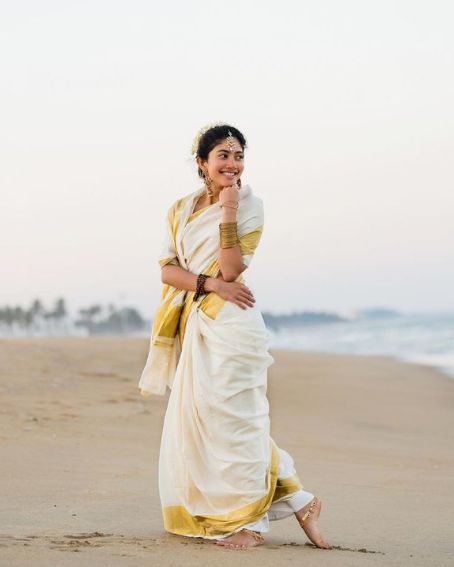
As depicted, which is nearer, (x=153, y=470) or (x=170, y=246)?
(x=170, y=246)

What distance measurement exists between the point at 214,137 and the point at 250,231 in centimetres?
47

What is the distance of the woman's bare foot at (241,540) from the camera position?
162 inches

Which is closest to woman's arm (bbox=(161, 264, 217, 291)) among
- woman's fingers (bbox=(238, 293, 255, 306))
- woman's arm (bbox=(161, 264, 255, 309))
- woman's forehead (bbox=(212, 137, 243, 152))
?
woman's arm (bbox=(161, 264, 255, 309))

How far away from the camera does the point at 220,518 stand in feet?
13.8

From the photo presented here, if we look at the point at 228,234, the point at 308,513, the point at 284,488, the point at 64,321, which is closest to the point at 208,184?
the point at 228,234

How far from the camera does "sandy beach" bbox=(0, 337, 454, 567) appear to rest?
159 inches

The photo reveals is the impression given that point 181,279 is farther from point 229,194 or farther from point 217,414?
point 217,414

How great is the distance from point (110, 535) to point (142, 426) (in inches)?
174

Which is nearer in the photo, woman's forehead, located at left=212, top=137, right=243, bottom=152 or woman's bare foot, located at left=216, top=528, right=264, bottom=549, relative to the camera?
woman's bare foot, located at left=216, top=528, right=264, bottom=549

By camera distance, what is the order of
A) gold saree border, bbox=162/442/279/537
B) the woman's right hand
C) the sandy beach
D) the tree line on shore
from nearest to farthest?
the sandy beach < gold saree border, bbox=162/442/279/537 < the woman's right hand < the tree line on shore

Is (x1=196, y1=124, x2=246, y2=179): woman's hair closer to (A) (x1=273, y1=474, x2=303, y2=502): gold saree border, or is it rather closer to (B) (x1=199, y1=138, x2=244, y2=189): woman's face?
(B) (x1=199, y1=138, x2=244, y2=189): woman's face

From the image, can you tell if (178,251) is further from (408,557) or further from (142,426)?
(142,426)

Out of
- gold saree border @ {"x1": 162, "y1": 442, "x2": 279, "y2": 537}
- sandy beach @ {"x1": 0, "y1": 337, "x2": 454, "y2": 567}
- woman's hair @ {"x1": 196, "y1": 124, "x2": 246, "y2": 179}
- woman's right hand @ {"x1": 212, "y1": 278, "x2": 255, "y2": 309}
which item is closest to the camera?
sandy beach @ {"x1": 0, "y1": 337, "x2": 454, "y2": 567}

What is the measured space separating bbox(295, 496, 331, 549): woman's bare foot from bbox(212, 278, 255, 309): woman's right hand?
3.22 feet
